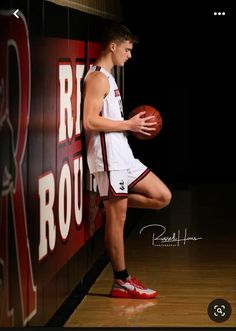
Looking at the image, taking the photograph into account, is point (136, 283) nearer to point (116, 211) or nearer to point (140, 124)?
point (116, 211)

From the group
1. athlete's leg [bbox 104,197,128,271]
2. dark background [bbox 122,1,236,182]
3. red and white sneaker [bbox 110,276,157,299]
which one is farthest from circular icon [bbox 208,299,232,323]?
dark background [bbox 122,1,236,182]

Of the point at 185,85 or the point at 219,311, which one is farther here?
the point at 185,85

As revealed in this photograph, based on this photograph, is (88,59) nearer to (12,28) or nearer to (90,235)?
(90,235)

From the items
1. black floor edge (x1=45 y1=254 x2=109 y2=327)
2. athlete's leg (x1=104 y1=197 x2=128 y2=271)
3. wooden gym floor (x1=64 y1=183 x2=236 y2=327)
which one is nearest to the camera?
black floor edge (x1=45 y1=254 x2=109 y2=327)

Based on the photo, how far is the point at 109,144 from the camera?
580cm

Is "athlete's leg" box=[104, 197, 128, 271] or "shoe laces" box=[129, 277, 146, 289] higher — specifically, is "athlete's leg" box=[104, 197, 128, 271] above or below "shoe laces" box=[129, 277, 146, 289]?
above

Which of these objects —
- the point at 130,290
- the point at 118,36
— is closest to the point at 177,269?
the point at 130,290

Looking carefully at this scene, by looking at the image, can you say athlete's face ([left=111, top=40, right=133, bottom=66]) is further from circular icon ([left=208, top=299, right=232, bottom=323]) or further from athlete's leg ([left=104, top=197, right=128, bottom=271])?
circular icon ([left=208, top=299, right=232, bottom=323])

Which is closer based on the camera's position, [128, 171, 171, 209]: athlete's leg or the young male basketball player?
the young male basketball player

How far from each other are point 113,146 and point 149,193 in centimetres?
46

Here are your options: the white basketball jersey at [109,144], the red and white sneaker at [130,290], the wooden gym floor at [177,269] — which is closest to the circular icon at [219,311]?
the wooden gym floor at [177,269]

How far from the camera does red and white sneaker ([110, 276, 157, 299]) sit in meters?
5.82

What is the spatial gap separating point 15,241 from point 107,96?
1821 millimetres

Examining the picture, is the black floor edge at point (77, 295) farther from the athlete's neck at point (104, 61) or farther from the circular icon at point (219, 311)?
the athlete's neck at point (104, 61)
